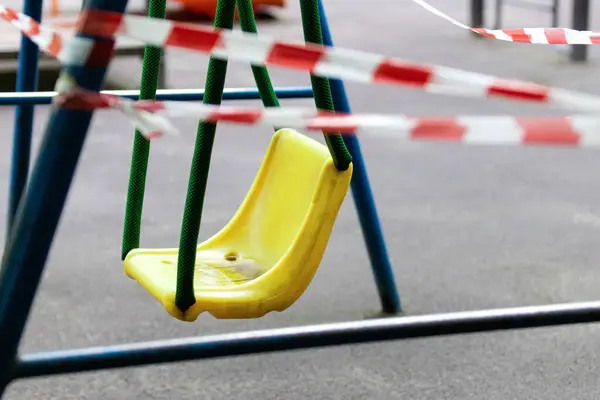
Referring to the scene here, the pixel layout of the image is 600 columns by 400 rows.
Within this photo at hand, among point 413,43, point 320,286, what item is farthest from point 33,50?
point 413,43

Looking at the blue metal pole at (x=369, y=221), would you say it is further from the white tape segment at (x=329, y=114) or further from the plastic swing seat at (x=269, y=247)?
the white tape segment at (x=329, y=114)

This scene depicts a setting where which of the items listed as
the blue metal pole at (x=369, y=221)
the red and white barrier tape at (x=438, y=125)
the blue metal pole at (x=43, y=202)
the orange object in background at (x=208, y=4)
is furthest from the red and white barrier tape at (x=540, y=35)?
the orange object in background at (x=208, y=4)

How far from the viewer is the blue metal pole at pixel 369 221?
2.20m

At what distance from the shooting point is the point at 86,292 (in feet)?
8.36

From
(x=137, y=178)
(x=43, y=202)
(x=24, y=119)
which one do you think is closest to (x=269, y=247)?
(x=137, y=178)

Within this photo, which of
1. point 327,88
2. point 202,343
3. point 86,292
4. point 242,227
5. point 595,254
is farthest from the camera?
point 595,254

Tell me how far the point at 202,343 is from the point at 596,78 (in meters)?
4.68

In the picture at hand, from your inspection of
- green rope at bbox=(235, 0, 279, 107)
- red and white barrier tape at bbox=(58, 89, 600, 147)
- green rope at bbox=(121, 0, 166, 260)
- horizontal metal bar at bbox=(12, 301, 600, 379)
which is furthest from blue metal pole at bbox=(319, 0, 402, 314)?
red and white barrier tape at bbox=(58, 89, 600, 147)

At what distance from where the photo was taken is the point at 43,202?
1.12m

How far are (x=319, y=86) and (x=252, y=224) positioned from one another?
550 millimetres

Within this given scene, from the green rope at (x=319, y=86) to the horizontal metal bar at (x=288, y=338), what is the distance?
341 mm

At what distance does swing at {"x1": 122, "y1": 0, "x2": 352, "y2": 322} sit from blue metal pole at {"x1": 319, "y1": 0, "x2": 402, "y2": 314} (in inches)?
7.4

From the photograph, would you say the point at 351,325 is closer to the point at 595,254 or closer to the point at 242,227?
the point at 242,227

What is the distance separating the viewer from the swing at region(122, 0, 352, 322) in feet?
5.22
